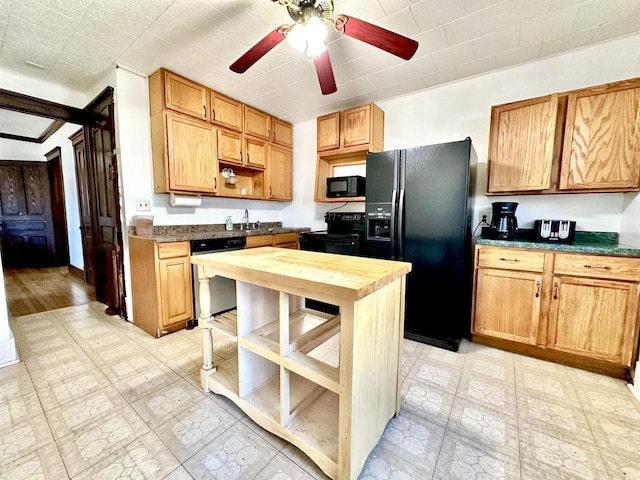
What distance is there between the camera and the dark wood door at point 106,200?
8.58 feet

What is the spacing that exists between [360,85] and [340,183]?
1072 millimetres

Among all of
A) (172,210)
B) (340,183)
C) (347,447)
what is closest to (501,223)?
(340,183)

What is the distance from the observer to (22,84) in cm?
257

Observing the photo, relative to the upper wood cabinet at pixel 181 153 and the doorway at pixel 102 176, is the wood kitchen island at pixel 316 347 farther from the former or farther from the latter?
the doorway at pixel 102 176

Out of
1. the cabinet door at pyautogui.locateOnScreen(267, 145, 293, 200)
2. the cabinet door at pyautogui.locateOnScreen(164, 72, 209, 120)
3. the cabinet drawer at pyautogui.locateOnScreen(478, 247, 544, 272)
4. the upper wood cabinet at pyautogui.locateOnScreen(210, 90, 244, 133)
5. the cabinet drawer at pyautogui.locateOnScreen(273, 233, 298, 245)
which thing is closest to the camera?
the cabinet drawer at pyautogui.locateOnScreen(478, 247, 544, 272)

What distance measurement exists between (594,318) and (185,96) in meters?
4.00

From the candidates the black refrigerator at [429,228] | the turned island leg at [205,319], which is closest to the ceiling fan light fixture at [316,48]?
the black refrigerator at [429,228]

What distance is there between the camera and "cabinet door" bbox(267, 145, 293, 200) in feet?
12.0

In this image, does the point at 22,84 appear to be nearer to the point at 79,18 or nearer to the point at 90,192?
the point at 90,192

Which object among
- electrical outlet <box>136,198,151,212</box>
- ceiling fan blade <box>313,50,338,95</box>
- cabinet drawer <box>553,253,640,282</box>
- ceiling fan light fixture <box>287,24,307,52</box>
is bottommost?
cabinet drawer <box>553,253,640,282</box>

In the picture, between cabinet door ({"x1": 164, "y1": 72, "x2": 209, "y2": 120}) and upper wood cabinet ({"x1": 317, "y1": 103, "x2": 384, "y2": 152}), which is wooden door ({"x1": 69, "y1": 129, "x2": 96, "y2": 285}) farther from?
upper wood cabinet ({"x1": 317, "y1": 103, "x2": 384, "y2": 152})

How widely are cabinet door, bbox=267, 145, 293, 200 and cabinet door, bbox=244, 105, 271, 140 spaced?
22 cm

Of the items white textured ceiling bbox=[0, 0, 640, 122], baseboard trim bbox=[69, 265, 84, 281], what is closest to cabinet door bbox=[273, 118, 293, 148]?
white textured ceiling bbox=[0, 0, 640, 122]

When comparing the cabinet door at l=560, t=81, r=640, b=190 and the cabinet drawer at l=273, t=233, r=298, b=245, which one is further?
the cabinet drawer at l=273, t=233, r=298, b=245
